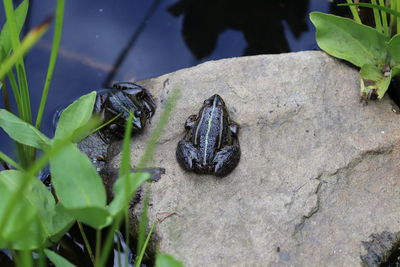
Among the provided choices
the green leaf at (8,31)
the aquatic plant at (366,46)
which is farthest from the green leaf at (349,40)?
the green leaf at (8,31)

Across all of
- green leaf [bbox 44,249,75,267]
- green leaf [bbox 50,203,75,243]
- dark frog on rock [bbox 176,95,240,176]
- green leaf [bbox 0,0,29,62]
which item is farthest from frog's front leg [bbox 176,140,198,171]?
green leaf [bbox 0,0,29,62]

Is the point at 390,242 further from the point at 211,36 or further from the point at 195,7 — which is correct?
the point at 195,7

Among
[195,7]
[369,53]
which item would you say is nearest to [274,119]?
[369,53]

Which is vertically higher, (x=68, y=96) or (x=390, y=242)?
(x=68, y=96)

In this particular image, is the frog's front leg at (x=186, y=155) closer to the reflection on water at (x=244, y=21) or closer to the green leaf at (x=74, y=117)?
the green leaf at (x=74, y=117)

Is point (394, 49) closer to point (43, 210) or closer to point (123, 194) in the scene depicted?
point (123, 194)

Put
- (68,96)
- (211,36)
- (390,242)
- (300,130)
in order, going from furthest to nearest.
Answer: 1. (211,36)
2. (68,96)
3. (300,130)
4. (390,242)

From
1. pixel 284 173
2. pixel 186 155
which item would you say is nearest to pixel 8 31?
pixel 186 155
